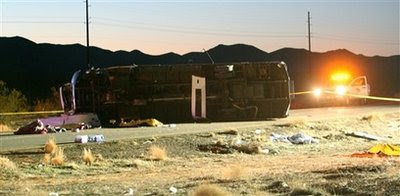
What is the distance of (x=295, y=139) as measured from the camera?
92.5ft

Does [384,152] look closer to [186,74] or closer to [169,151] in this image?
[169,151]

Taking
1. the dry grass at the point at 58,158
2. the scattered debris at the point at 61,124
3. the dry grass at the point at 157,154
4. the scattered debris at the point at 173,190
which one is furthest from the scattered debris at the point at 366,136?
the scattered debris at the point at 173,190

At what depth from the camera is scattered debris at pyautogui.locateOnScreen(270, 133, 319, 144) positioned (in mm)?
27844

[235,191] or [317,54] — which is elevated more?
[317,54]

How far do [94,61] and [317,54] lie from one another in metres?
50.9

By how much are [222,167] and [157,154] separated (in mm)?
2761

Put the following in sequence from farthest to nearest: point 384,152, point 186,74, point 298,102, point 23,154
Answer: point 298,102 < point 186,74 < point 384,152 < point 23,154

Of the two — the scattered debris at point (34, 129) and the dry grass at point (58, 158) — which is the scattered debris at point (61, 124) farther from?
the dry grass at point (58, 158)

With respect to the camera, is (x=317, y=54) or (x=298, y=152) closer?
(x=298, y=152)

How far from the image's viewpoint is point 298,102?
206 feet

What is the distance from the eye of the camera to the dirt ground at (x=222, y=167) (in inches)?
597

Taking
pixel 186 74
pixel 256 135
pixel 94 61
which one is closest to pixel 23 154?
pixel 256 135

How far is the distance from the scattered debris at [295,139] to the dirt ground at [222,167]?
458 mm

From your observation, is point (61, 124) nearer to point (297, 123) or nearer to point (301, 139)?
point (297, 123)
